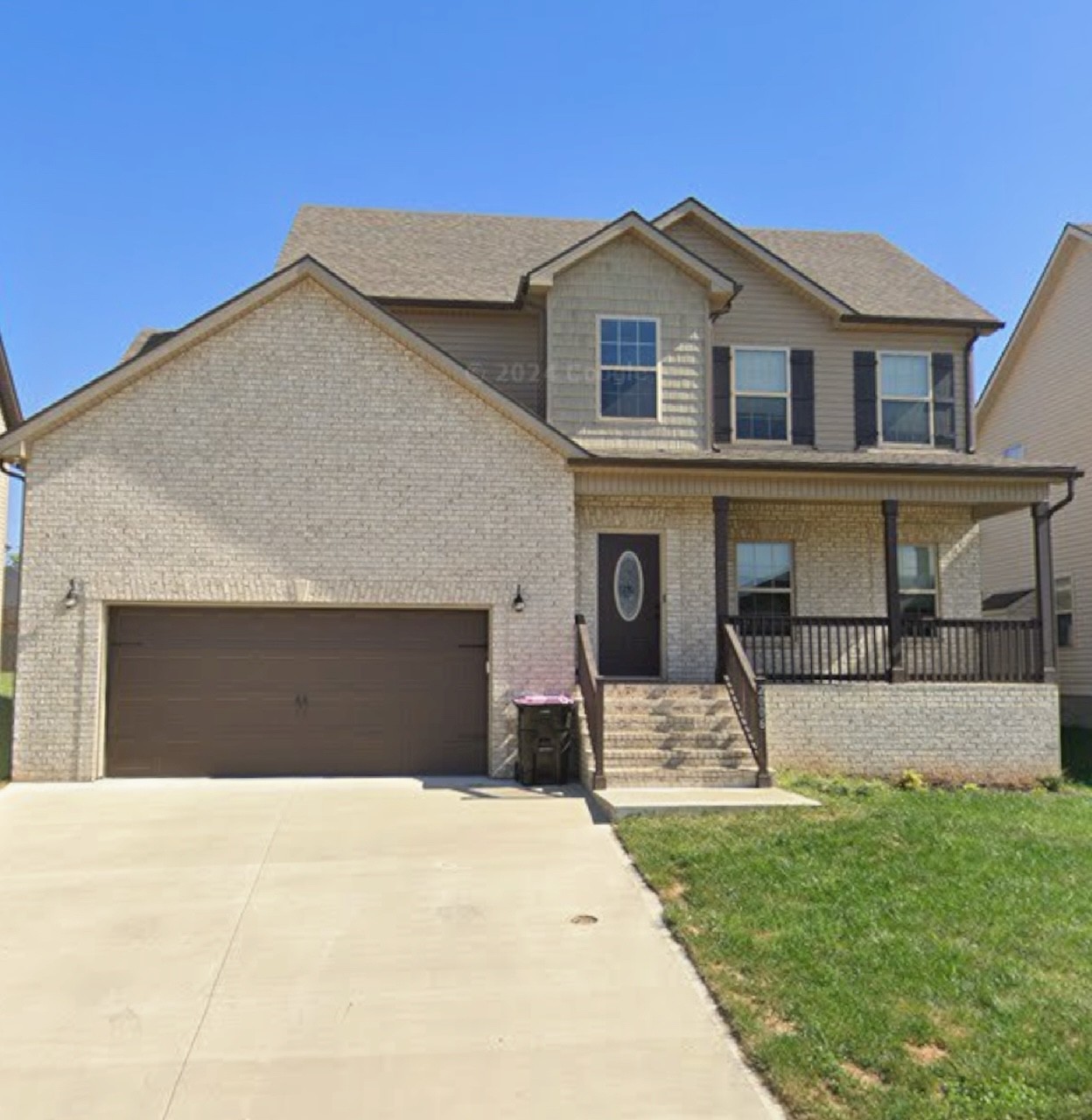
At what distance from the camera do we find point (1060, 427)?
64.9 feet

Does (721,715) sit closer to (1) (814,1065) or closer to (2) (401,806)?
(2) (401,806)

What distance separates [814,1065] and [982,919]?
2.49 metres

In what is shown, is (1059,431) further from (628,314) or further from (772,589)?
(628,314)

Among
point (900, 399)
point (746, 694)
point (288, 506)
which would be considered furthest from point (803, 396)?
point (288, 506)

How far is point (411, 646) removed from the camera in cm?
1298

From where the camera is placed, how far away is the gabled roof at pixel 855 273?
15.8 m

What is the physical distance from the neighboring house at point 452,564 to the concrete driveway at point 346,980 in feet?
10.7

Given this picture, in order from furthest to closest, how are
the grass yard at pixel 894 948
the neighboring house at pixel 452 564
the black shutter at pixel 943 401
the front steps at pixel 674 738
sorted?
the black shutter at pixel 943 401 < the neighboring house at pixel 452 564 < the front steps at pixel 674 738 < the grass yard at pixel 894 948

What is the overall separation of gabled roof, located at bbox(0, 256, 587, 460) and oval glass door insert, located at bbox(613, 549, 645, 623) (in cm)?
204

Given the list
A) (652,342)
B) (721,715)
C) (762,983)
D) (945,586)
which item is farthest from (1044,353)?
(762,983)

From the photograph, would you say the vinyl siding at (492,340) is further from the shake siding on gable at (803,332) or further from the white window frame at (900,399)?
the white window frame at (900,399)

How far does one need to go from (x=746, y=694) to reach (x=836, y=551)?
421cm

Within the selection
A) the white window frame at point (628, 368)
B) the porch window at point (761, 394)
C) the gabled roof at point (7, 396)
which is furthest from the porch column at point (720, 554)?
the gabled roof at point (7, 396)

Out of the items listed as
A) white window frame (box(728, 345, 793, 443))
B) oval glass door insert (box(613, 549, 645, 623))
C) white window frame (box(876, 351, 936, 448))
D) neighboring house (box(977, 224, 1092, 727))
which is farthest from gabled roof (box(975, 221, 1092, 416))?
oval glass door insert (box(613, 549, 645, 623))
